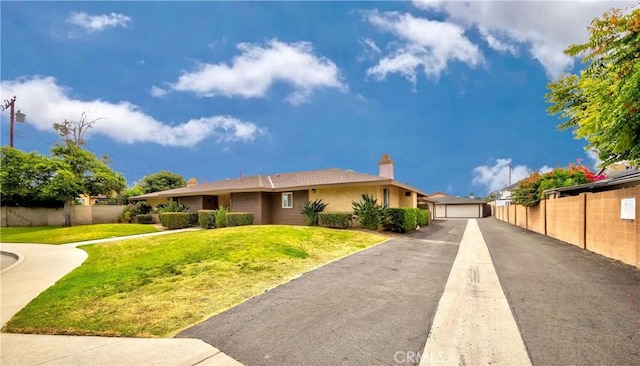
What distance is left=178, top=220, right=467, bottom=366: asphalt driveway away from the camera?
137 inches

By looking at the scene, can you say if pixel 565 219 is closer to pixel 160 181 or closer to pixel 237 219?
pixel 237 219

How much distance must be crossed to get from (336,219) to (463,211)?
139 feet

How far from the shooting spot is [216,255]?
30.4 feet

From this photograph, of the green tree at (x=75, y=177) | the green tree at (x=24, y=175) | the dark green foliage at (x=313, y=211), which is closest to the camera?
the dark green foliage at (x=313, y=211)

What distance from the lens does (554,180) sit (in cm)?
1848

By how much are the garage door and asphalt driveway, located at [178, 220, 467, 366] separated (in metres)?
49.7

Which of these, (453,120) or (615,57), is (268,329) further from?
(453,120)

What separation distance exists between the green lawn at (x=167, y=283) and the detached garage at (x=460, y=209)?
149ft

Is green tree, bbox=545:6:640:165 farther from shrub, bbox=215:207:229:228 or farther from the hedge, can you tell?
shrub, bbox=215:207:229:228

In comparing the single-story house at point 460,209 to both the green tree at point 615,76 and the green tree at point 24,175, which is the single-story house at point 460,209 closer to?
the green tree at point 615,76

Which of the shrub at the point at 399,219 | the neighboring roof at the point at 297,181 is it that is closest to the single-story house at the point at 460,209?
the neighboring roof at the point at 297,181

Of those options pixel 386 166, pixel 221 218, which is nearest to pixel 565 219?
pixel 386 166

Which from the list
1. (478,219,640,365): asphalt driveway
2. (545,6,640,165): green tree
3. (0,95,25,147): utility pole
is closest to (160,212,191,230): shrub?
(0,95,25,147): utility pole

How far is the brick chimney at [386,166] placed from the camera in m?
19.3
